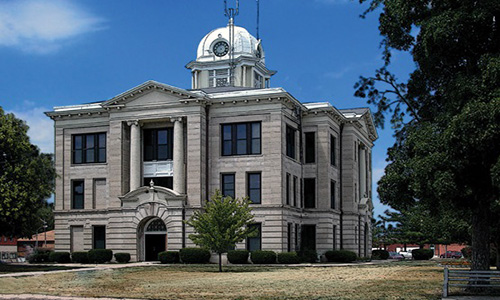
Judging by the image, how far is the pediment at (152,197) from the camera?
178 ft

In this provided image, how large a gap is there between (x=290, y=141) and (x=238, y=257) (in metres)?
10.9

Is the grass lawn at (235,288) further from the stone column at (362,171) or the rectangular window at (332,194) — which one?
the stone column at (362,171)

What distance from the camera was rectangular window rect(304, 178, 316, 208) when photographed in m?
60.4

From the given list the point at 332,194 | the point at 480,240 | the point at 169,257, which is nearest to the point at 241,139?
the point at 169,257

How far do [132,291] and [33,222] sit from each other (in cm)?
2120

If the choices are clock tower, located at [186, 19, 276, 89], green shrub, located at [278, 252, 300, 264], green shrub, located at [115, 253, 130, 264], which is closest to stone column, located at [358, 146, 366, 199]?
clock tower, located at [186, 19, 276, 89]

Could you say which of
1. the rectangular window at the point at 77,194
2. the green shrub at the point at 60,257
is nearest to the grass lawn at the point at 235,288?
the green shrub at the point at 60,257

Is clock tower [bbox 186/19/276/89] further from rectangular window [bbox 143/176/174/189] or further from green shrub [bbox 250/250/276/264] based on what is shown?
green shrub [bbox 250/250/276/264]

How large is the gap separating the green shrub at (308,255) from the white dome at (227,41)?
971 inches

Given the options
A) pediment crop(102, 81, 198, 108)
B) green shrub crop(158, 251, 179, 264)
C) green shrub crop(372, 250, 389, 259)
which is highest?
pediment crop(102, 81, 198, 108)

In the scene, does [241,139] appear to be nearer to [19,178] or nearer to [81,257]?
[81,257]

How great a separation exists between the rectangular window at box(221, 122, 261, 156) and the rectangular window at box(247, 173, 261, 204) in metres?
1.83

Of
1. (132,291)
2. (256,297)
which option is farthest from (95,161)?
(256,297)

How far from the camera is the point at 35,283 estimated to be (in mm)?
31062
